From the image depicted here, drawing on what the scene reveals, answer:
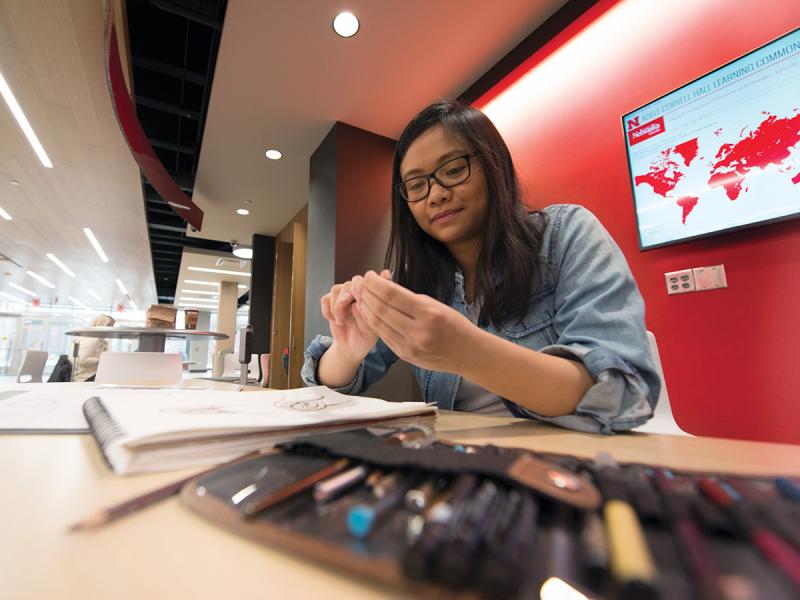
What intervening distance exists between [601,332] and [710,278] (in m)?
1.28

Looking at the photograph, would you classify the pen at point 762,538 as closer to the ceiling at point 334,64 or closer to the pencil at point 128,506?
the pencil at point 128,506

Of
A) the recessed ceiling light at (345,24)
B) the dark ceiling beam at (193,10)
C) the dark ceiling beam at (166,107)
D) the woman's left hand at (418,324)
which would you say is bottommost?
the woman's left hand at (418,324)

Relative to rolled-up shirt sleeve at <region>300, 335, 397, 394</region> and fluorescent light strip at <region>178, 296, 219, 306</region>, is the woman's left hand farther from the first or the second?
fluorescent light strip at <region>178, 296, 219, 306</region>

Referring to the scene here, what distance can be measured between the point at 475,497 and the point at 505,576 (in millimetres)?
58

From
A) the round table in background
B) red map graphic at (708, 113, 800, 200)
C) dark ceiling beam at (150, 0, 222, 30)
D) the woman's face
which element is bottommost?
the round table in background

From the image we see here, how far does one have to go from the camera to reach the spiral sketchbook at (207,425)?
31 centimetres

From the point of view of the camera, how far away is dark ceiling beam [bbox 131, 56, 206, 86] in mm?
2834

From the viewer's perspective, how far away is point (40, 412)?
0.61m

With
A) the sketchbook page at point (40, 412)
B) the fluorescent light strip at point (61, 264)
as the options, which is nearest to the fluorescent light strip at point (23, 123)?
the sketchbook page at point (40, 412)

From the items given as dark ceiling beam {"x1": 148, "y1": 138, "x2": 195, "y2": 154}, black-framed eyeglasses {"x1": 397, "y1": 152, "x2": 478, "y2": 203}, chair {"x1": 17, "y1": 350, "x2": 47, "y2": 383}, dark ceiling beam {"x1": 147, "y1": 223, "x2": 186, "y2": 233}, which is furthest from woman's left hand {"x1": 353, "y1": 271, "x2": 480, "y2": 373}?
dark ceiling beam {"x1": 147, "y1": 223, "x2": 186, "y2": 233}

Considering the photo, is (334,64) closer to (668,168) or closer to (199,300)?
(668,168)

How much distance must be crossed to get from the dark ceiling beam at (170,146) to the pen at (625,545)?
4.84 metres

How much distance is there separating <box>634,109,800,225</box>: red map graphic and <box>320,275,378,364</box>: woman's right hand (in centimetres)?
154

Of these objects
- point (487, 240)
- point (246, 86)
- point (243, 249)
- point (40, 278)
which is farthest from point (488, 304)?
point (40, 278)
